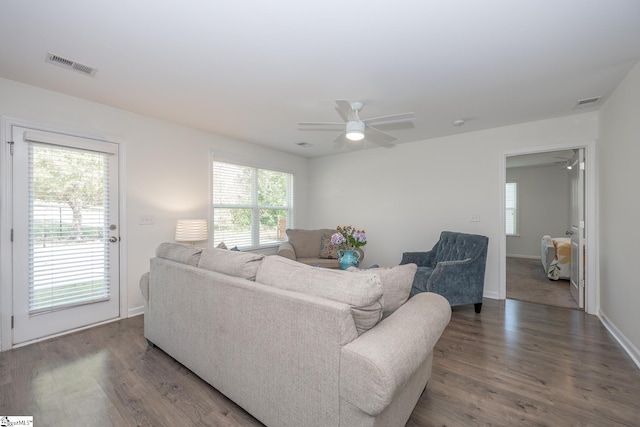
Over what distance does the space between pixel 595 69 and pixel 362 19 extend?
2154 mm

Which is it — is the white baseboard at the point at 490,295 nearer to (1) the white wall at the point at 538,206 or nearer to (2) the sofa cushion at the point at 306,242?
(2) the sofa cushion at the point at 306,242

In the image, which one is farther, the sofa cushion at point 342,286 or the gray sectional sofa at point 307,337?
the sofa cushion at point 342,286

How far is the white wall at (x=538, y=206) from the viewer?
7031 millimetres

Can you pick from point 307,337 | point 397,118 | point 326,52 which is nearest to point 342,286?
point 307,337

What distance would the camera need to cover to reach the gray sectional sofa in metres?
1.21

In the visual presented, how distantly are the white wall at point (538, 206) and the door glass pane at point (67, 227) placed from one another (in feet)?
29.2

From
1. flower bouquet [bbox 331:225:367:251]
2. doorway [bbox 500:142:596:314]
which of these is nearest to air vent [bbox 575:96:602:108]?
doorway [bbox 500:142:596:314]

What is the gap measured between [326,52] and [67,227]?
3.12 meters

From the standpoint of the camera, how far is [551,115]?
3.50m

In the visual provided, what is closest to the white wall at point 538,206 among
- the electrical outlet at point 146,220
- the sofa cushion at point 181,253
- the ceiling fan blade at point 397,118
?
the ceiling fan blade at point 397,118

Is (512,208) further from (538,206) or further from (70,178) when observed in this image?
(70,178)

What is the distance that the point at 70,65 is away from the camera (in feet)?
7.68

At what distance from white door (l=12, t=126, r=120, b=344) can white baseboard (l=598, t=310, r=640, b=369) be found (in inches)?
199

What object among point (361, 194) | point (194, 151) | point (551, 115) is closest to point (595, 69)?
point (551, 115)
